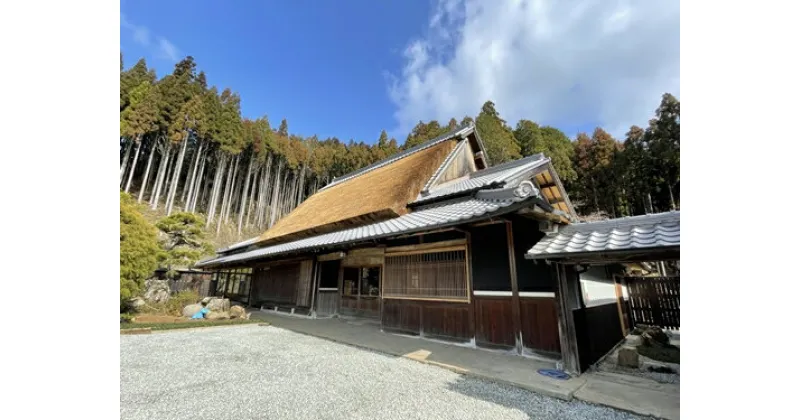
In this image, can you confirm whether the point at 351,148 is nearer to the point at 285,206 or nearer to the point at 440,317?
the point at 285,206

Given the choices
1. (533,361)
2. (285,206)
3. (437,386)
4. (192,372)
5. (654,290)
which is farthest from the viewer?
(285,206)

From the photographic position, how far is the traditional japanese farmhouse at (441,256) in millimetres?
4512

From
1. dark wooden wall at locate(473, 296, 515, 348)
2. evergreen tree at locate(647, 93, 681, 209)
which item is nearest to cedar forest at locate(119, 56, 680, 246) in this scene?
evergreen tree at locate(647, 93, 681, 209)

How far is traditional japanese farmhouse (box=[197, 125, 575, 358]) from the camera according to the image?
451 centimetres

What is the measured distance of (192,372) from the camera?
360 cm

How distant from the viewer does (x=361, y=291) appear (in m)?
9.98

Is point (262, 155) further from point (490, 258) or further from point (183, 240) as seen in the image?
point (490, 258)

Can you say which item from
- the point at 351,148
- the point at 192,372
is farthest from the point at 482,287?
the point at 351,148

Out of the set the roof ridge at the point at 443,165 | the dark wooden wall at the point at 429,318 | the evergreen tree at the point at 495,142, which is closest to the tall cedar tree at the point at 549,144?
the evergreen tree at the point at 495,142

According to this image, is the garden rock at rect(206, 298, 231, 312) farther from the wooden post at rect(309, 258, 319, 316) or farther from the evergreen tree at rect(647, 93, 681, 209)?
the evergreen tree at rect(647, 93, 681, 209)

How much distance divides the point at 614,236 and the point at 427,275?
3.38 meters

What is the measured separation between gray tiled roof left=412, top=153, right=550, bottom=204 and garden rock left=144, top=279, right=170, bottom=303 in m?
10.4

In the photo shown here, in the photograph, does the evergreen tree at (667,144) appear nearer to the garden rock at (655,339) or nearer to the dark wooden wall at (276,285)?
the garden rock at (655,339)

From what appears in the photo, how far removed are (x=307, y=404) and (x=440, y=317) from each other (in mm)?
3324
